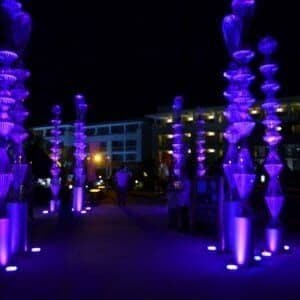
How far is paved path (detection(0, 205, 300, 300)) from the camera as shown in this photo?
8.12 metres

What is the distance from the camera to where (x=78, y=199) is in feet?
81.1

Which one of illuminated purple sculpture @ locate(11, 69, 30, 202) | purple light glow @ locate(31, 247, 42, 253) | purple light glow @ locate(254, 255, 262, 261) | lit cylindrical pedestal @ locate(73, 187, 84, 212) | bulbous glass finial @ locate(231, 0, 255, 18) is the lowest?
purple light glow @ locate(31, 247, 42, 253)

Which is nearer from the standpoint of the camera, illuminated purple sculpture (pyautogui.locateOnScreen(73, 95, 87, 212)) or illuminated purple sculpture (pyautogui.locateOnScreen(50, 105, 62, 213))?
illuminated purple sculpture (pyautogui.locateOnScreen(50, 105, 62, 213))

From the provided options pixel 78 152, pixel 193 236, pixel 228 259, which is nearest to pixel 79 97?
pixel 78 152

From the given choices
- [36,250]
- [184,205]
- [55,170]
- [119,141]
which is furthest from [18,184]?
[119,141]

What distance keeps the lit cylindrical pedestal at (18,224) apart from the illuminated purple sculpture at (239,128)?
4.22 m

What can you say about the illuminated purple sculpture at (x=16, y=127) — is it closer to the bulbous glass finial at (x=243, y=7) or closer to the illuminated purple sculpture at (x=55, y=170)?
the bulbous glass finial at (x=243, y=7)

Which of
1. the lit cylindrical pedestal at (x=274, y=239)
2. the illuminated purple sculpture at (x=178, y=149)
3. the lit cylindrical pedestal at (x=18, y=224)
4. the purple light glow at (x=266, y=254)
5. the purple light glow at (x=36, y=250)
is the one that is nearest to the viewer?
the lit cylindrical pedestal at (x=18, y=224)

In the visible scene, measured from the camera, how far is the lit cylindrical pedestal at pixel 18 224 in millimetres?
11495

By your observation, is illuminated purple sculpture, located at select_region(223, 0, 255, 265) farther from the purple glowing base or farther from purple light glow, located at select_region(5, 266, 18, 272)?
purple light glow, located at select_region(5, 266, 18, 272)

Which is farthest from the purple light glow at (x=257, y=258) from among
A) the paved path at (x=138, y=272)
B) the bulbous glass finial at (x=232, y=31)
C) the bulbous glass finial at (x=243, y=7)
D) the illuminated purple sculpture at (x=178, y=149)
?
the illuminated purple sculpture at (x=178, y=149)

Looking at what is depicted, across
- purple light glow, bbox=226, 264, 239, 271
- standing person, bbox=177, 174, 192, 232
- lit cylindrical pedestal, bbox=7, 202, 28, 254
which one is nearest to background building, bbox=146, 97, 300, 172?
standing person, bbox=177, 174, 192, 232

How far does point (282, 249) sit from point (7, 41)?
7.10m

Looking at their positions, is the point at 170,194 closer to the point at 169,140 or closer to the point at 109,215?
the point at 109,215
